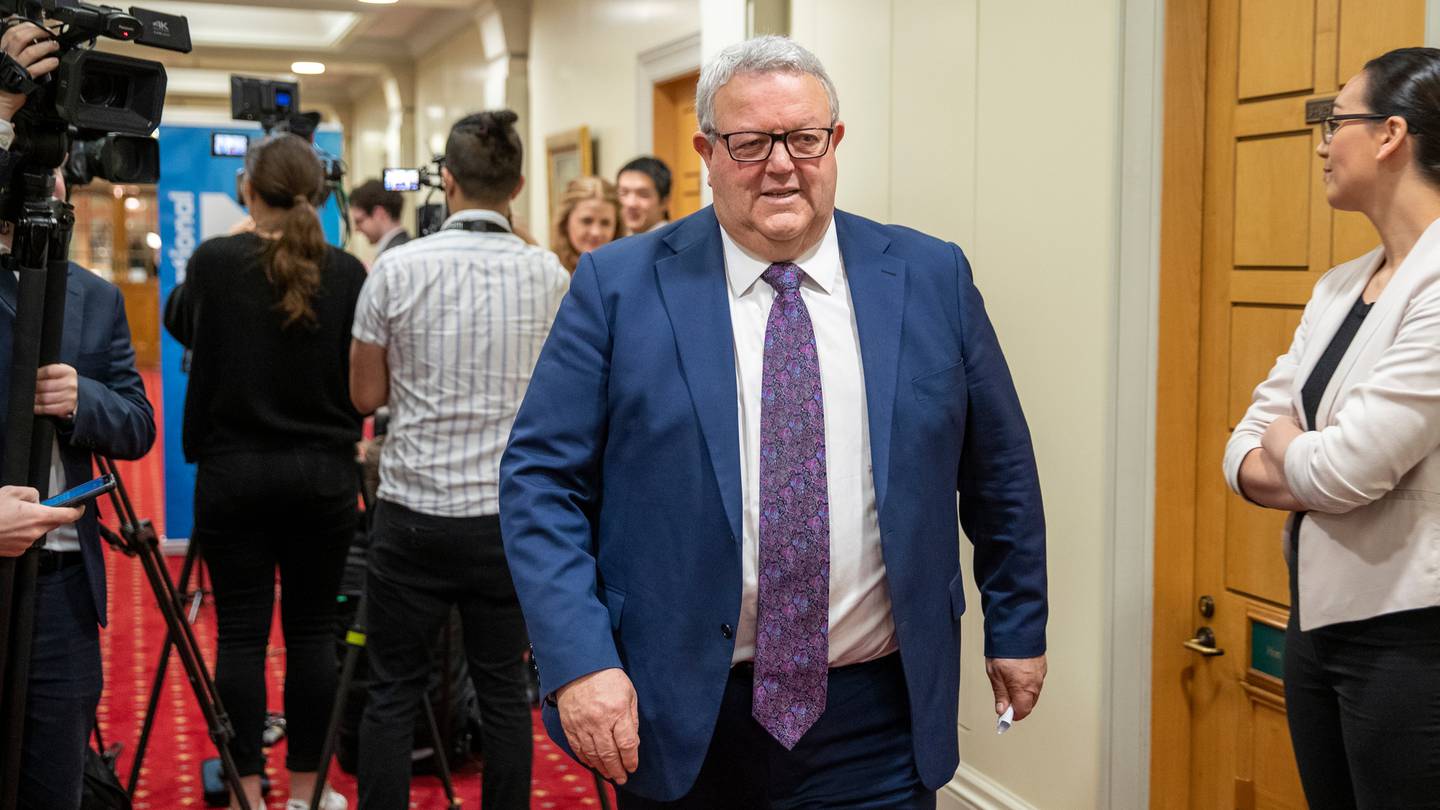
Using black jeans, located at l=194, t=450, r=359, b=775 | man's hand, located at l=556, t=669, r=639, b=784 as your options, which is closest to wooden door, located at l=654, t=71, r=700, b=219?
black jeans, located at l=194, t=450, r=359, b=775

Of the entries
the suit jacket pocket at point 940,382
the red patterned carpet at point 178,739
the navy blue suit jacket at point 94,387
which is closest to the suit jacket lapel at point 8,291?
the navy blue suit jacket at point 94,387

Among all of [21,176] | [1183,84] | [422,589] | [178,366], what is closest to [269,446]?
[422,589]

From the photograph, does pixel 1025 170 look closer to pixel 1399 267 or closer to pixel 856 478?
pixel 1399 267

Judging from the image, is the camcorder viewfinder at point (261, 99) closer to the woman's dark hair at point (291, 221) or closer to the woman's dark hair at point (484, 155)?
the woman's dark hair at point (291, 221)

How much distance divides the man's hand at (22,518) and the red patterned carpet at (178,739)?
1.64 metres

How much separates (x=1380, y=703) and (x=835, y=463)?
0.77 metres

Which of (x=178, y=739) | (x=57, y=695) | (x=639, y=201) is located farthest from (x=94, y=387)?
(x=639, y=201)

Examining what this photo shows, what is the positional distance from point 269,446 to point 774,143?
1.80m

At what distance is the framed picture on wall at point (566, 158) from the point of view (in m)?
6.98

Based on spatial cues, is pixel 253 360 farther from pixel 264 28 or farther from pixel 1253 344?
pixel 264 28

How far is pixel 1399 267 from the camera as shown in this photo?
1730mm

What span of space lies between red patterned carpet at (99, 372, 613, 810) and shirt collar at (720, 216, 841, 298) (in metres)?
2.14

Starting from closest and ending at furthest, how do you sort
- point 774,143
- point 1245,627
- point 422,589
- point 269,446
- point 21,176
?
point 774,143 → point 21,176 → point 1245,627 → point 422,589 → point 269,446

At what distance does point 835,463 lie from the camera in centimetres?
169
